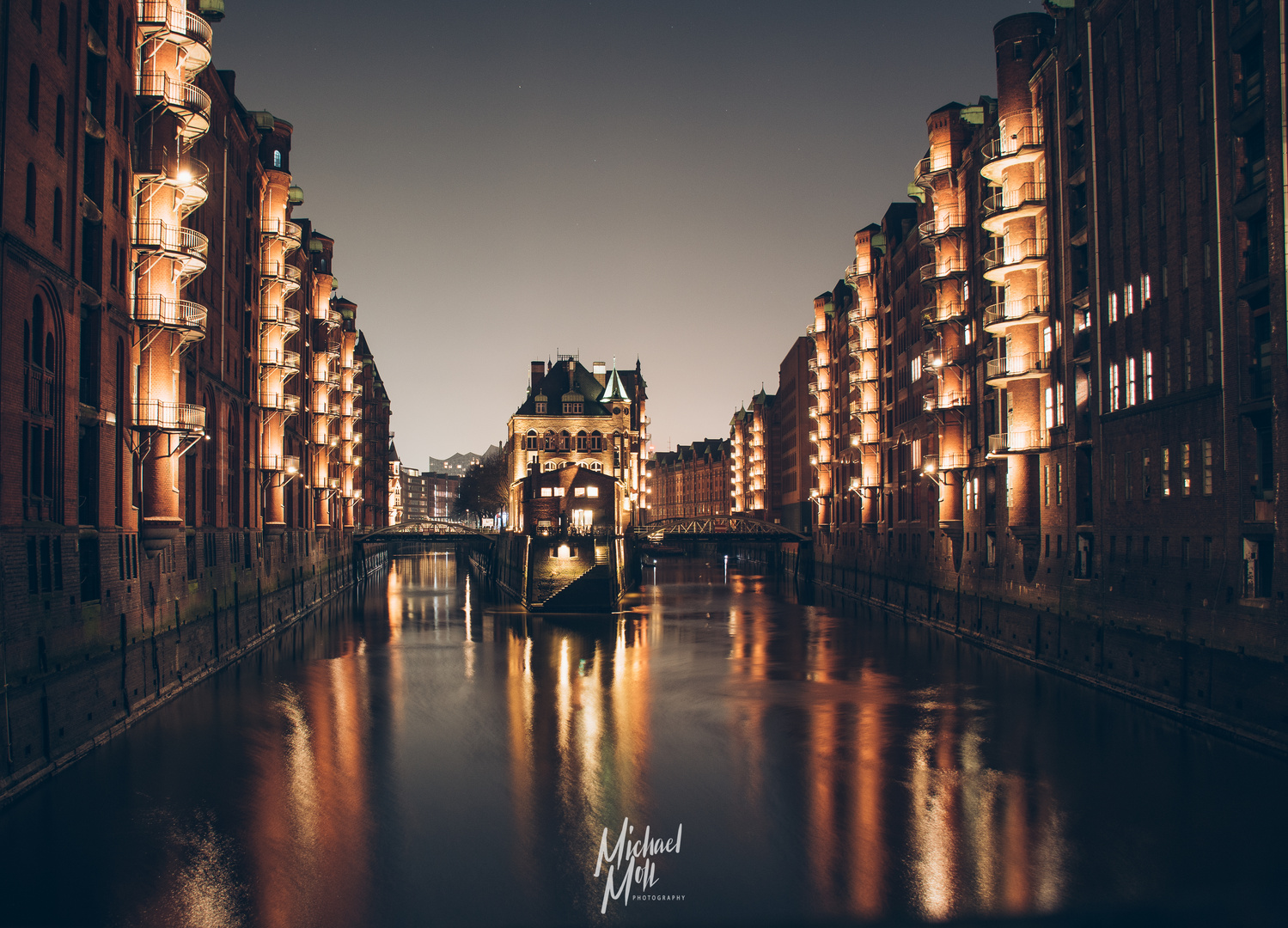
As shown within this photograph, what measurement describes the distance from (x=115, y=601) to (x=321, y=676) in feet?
36.8

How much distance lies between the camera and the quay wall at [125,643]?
69.1 ft

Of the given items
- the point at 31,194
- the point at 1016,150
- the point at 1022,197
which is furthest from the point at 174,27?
the point at 1022,197

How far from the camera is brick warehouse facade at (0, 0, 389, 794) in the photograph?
2273cm

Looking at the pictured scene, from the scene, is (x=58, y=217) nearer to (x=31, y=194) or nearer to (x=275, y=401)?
(x=31, y=194)

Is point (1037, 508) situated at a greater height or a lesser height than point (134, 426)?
lesser

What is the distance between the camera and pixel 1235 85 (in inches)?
1032

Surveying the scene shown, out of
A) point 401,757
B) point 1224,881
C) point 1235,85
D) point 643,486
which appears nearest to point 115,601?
point 401,757

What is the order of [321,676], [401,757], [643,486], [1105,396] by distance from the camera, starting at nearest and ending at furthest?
[401,757]
[1105,396]
[321,676]
[643,486]

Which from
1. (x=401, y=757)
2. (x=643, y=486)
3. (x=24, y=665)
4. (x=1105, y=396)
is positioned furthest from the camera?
(x=643, y=486)

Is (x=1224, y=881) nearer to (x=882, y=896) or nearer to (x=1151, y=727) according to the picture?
(x=882, y=896)

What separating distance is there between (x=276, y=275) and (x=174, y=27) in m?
24.8

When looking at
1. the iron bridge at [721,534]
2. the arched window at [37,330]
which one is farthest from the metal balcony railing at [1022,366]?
the iron bridge at [721,534]
